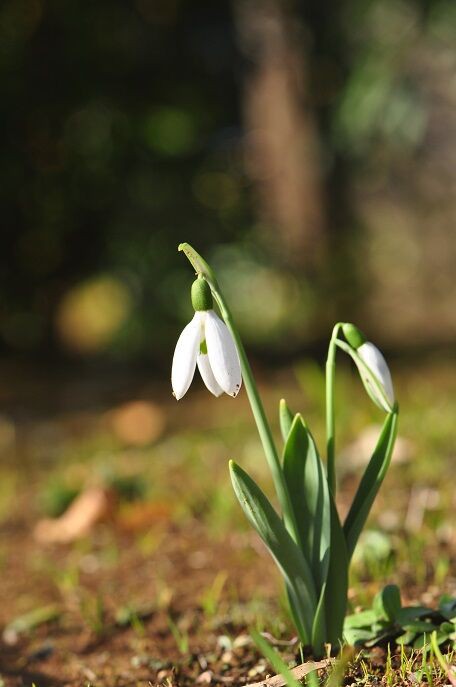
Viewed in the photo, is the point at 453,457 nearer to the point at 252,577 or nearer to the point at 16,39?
the point at 252,577

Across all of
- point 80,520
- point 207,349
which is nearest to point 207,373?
point 207,349

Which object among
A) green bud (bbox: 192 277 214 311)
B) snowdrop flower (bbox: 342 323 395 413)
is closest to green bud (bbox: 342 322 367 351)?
snowdrop flower (bbox: 342 323 395 413)

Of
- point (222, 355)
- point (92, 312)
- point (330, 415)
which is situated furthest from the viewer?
point (92, 312)

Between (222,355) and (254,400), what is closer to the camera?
(222,355)

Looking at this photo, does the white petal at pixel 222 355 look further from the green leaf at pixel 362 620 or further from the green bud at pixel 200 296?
the green leaf at pixel 362 620

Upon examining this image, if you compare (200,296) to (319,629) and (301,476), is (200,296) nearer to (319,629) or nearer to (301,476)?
(301,476)

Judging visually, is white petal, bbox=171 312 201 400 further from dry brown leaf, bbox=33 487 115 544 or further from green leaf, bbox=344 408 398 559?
dry brown leaf, bbox=33 487 115 544
